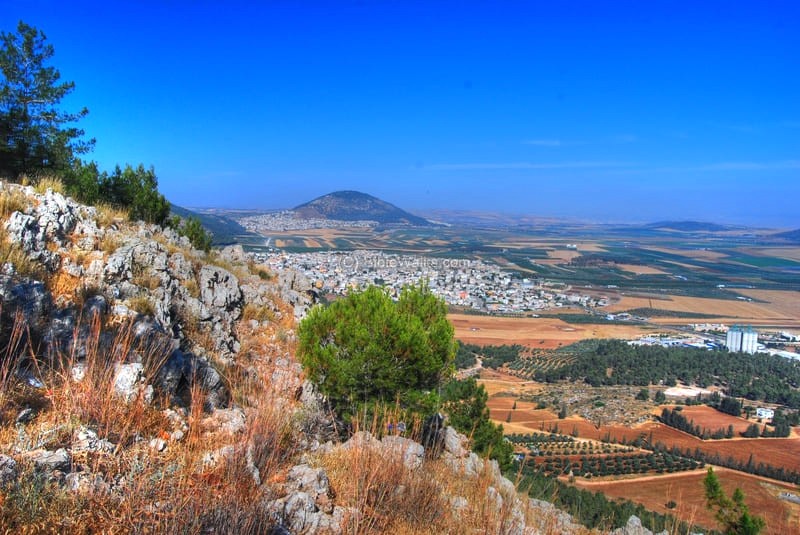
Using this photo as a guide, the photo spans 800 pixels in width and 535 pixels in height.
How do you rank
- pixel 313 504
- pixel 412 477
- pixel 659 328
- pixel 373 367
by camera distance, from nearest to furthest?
pixel 313 504 → pixel 412 477 → pixel 373 367 → pixel 659 328

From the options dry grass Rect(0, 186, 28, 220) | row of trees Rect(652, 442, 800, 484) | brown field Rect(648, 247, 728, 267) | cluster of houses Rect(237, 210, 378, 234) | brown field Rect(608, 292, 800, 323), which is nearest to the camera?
dry grass Rect(0, 186, 28, 220)

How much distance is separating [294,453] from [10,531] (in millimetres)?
2284

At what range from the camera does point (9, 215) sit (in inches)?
239

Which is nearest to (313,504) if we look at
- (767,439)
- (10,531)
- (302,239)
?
(10,531)

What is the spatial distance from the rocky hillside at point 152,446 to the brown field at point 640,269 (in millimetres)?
92948

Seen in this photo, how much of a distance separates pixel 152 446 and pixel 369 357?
13.1 ft

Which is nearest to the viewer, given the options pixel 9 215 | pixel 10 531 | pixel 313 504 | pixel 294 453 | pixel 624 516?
pixel 10 531

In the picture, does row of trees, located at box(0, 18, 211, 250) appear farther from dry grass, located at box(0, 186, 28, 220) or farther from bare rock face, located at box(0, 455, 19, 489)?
bare rock face, located at box(0, 455, 19, 489)

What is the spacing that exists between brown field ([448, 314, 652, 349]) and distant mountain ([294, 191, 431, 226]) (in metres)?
119

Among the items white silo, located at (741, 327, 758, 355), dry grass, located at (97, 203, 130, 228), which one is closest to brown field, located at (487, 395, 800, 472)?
white silo, located at (741, 327, 758, 355)

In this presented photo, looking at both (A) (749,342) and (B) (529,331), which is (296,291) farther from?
(A) (749,342)

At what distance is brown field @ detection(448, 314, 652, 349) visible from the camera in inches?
1826

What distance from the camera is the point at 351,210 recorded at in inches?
7072

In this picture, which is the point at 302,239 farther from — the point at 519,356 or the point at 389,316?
the point at 389,316
